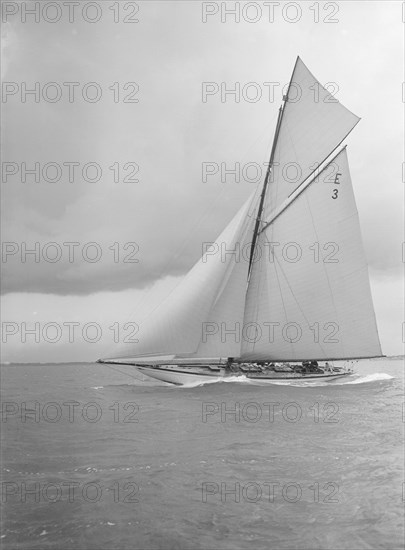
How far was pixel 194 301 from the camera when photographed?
89.9 ft

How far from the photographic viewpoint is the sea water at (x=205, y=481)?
7211 mm

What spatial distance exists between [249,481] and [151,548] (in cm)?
365

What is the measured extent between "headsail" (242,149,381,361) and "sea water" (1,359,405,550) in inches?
521

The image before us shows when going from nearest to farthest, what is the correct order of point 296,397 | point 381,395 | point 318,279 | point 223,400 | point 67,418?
point 67,418 < point 223,400 < point 296,397 < point 381,395 < point 318,279

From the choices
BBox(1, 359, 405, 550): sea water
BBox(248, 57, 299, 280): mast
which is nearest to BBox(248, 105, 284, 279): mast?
BBox(248, 57, 299, 280): mast

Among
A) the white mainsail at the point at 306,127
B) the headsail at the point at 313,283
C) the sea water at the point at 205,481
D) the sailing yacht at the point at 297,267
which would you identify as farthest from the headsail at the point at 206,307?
the sea water at the point at 205,481

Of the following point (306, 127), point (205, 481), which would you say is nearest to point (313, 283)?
point (306, 127)

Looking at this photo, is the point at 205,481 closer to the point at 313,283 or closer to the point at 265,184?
the point at 313,283

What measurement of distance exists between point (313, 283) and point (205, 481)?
80.8 ft

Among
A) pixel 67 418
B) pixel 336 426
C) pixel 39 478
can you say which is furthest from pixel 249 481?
pixel 67 418

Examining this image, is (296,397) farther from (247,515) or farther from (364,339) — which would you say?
(247,515)

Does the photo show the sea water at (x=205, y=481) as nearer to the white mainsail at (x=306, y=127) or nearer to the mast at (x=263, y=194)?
the mast at (x=263, y=194)

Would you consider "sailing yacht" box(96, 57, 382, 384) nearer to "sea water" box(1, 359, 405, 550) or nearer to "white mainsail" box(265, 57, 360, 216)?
"white mainsail" box(265, 57, 360, 216)

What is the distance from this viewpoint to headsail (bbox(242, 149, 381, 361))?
108ft
